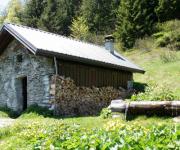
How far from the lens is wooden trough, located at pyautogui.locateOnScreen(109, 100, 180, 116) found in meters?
12.9

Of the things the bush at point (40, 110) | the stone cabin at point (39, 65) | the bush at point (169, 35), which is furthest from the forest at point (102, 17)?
the bush at point (40, 110)

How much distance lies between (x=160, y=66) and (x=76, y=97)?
480 inches

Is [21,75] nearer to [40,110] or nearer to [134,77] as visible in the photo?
[40,110]

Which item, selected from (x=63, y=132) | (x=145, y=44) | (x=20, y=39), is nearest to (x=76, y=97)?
(x=20, y=39)

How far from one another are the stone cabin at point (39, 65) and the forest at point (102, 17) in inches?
615

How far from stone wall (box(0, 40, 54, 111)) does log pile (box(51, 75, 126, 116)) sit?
473 millimetres

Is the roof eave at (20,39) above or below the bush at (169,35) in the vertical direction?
below

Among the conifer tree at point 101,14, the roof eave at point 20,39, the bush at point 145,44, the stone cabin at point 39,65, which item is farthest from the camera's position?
the conifer tree at point 101,14

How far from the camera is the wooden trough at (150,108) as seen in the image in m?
12.9

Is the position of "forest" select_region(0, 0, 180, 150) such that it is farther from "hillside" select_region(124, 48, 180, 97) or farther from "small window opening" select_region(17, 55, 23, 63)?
Answer: "small window opening" select_region(17, 55, 23, 63)

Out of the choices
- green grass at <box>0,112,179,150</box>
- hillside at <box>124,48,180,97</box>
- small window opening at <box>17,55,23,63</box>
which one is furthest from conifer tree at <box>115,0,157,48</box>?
green grass at <box>0,112,179,150</box>

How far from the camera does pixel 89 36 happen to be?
155 feet

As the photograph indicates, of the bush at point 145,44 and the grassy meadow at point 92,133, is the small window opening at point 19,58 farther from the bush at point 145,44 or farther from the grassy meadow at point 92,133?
the bush at point 145,44

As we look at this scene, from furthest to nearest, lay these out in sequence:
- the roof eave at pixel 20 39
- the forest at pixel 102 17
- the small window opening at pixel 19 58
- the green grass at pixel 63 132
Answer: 1. the forest at pixel 102 17
2. the small window opening at pixel 19 58
3. the roof eave at pixel 20 39
4. the green grass at pixel 63 132
